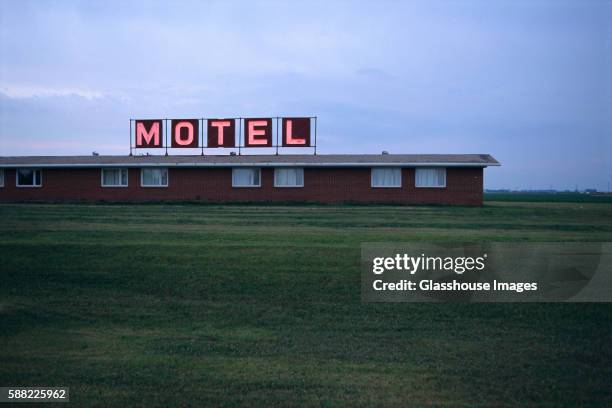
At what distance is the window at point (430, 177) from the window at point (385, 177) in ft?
4.29

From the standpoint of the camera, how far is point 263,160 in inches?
1497

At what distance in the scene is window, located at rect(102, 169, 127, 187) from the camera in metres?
39.2

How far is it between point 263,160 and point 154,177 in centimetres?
795

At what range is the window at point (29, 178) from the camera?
Result: 39969mm

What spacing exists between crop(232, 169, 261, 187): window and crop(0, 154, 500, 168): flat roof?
70 cm

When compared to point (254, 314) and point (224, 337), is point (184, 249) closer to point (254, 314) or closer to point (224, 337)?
point (254, 314)

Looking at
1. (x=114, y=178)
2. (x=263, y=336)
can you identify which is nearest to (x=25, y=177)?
(x=114, y=178)

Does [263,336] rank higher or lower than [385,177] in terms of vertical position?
lower

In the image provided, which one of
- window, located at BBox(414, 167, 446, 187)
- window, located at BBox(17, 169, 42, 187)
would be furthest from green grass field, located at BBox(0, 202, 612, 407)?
window, located at BBox(17, 169, 42, 187)

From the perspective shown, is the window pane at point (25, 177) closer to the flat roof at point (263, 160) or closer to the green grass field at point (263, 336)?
the flat roof at point (263, 160)

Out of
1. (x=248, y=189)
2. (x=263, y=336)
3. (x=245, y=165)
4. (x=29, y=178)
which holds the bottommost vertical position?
(x=263, y=336)

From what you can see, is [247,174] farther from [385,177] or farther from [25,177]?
[25,177]

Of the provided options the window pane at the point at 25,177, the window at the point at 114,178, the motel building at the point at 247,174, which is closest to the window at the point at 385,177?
the motel building at the point at 247,174

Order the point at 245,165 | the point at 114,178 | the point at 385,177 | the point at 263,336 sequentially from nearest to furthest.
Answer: the point at 263,336 → the point at 385,177 → the point at 245,165 → the point at 114,178
